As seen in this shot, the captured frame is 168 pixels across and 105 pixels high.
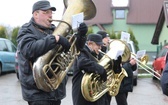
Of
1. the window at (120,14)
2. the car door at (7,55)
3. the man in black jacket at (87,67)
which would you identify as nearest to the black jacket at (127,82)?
the man in black jacket at (87,67)

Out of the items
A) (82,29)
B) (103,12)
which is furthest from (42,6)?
(103,12)

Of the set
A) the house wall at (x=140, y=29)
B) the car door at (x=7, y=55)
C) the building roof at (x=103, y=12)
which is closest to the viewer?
the car door at (x=7, y=55)

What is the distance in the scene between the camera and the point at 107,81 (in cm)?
489

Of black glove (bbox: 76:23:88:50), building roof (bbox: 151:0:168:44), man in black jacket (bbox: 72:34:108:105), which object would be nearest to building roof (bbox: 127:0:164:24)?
building roof (bbox: 151:0:168:44)

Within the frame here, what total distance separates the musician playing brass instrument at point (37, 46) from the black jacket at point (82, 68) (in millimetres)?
558

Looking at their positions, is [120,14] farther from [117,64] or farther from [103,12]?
[117,64]

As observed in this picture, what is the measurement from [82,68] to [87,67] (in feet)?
0.28

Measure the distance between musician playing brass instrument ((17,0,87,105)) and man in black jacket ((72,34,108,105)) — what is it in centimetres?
57

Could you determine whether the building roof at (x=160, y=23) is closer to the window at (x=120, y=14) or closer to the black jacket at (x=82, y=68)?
the window at (x=120, y=14)

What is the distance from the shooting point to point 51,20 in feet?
11.8

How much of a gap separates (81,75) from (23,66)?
118 centimetres

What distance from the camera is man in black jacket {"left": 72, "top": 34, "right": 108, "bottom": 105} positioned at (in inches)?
169

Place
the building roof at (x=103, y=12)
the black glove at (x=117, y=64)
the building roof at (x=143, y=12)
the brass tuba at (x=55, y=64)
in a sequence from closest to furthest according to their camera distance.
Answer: the brass tuba at (x=55, y=64) → the black glove at (x=117, y=64) → the building roof at (x=103, y=12) → the building roof at (x=143, y=12)

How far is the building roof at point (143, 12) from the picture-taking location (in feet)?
126
